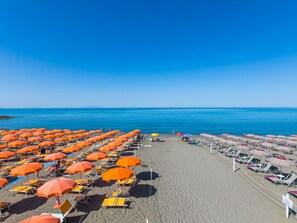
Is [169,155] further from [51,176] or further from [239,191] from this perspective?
[51,176]

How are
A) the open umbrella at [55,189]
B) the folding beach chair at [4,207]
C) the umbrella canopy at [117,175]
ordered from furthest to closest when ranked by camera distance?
the umbrella canopy at [117,175], the folding beach chair at [4,207], the open umbrella at [55,189]

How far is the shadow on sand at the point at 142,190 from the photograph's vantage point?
10.5 metres

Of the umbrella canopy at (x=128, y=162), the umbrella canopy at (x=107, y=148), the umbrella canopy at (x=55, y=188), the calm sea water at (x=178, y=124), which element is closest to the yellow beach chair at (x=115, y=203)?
the umbrella canopy at (x=55, y=188)

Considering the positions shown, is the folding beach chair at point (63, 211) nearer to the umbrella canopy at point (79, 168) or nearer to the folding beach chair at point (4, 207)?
the umbrella canopy at point (79, 168)

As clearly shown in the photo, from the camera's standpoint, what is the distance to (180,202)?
956 centimetres

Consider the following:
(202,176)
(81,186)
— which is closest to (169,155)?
(202,176)

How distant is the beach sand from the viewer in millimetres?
8258

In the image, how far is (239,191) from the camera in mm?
10914

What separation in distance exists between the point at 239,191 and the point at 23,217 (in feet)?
38.0

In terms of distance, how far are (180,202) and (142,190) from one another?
2.53 meters

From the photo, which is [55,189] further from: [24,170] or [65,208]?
[24,170]

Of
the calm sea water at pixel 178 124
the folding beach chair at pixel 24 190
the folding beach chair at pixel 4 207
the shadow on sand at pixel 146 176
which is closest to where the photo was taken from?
the folding beach chair at pixel 4 207

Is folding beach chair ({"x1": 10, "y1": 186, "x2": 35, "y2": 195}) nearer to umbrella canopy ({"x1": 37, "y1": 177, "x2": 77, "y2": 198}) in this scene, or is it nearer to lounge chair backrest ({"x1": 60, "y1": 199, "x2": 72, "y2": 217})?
umbrella canopy ({"x1": 37, "y1": 177, "x2": 77, "y2": 198})

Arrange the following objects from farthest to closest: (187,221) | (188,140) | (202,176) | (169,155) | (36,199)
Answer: (188,140)
(169,155)
(202,176)
(36,199)
(187,221)
